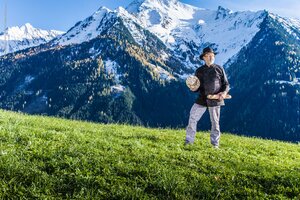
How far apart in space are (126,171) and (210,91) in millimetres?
7226

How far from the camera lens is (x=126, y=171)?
12344 millimetres

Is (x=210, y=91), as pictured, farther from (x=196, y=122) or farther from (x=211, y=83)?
(x=196, y=122)

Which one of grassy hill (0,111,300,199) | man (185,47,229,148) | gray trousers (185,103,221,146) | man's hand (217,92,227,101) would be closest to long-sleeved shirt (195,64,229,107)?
man (185,47,229,148)

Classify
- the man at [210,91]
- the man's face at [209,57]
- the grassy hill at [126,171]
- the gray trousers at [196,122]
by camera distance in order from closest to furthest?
1. the grassy hill at [126,171]
2. the man's face at [209,57]
3. the man at [210,91]
4. the gray trousers at [196,122]

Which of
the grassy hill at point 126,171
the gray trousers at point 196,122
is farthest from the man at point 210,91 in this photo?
the grassy hill at point 126,171

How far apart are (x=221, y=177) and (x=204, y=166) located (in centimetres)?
120

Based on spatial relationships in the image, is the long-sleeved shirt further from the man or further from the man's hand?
the man's hand

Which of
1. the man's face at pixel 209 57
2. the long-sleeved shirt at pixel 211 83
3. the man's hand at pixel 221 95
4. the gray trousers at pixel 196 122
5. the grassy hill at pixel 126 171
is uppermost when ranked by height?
the man's face at pixel 209 57

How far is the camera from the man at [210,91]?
59.7 feet

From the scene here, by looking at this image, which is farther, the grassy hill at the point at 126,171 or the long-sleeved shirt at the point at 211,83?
the long-sleeved shirt at the point at 211,83

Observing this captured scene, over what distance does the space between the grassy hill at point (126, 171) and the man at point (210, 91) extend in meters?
1.94

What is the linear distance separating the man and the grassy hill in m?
1.94

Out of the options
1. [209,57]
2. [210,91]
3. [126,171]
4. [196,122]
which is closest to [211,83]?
[210,91]

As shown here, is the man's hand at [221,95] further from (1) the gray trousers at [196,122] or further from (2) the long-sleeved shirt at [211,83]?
(1) the gray trousers at [196,122]
